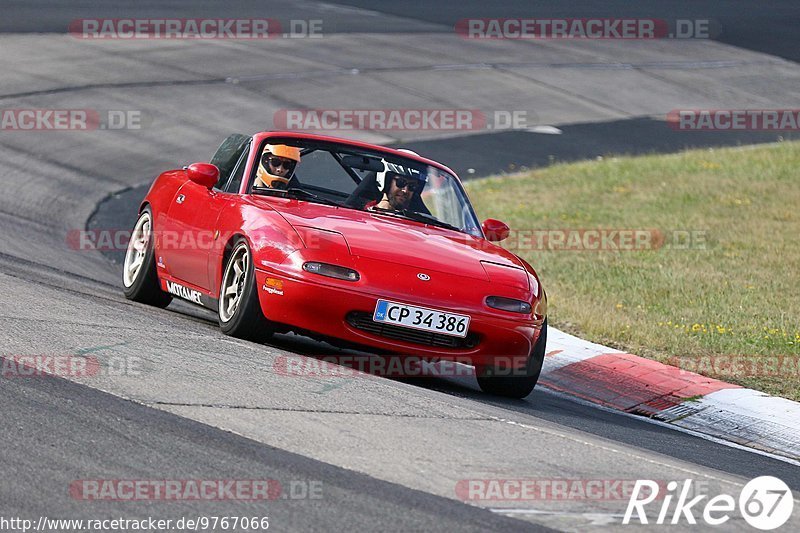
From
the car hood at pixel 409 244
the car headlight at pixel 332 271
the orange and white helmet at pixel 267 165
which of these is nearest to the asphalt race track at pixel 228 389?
the car headlight at pixel 332 271

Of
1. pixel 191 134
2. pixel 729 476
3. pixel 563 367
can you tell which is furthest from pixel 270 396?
pixel 191 134

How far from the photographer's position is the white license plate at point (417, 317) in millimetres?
7781

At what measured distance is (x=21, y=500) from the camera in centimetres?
486

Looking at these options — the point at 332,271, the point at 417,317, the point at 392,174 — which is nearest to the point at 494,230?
the point at 392,174

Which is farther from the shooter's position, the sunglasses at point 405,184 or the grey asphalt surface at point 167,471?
the sunglasses at point 405,184

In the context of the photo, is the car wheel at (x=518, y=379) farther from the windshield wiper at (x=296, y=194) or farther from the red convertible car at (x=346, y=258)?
the windshield wiper at (x=296, y=194)

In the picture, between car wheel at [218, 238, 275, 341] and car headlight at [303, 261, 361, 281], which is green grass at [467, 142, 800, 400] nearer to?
car headlight at [303, 261, 361, 281]

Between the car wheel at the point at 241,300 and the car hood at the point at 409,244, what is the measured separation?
1.25ft

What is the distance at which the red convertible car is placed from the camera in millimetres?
7820

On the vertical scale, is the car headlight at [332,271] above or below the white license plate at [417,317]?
above

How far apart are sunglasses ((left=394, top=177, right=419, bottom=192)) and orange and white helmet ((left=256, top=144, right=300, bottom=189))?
27.2 inches

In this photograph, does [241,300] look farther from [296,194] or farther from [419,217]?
[419,217]

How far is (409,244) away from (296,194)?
113cm

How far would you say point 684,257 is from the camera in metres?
14.3
